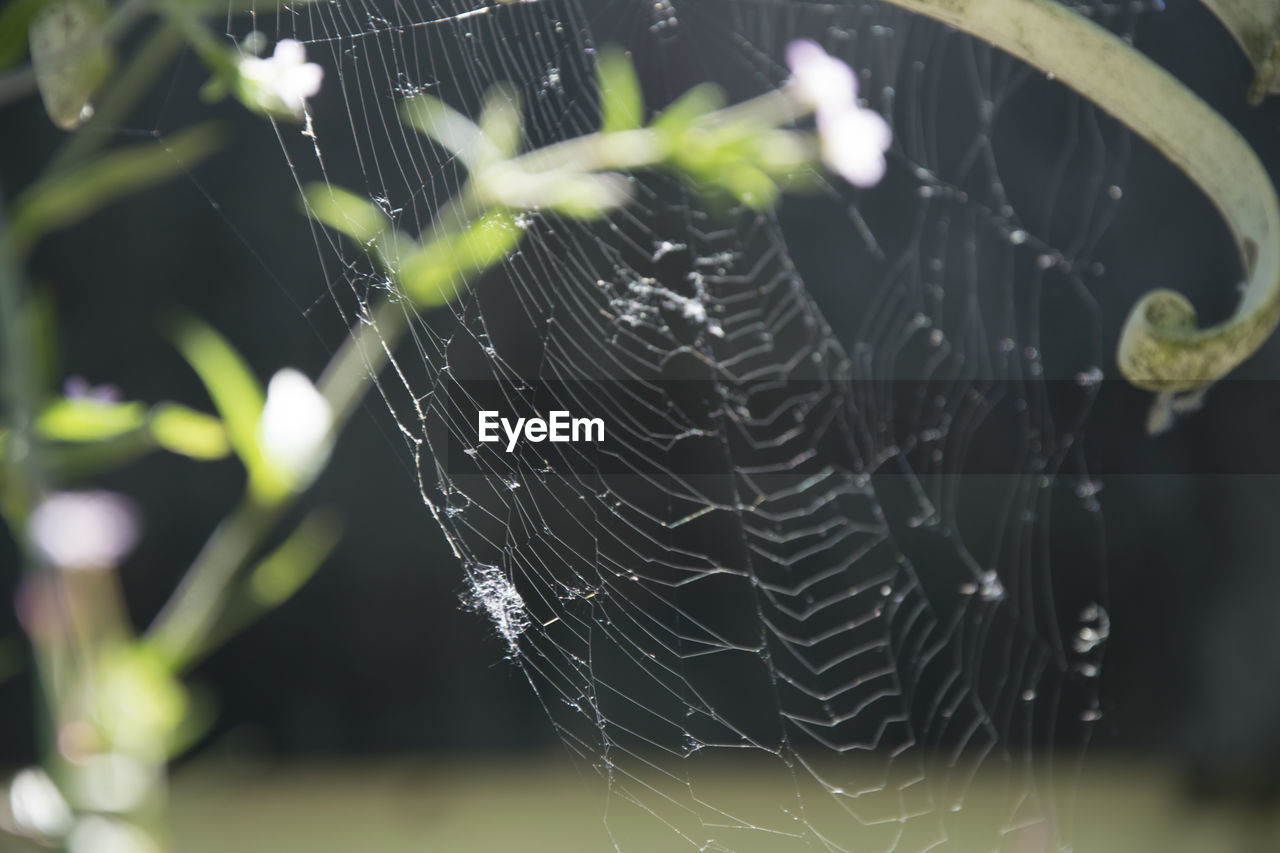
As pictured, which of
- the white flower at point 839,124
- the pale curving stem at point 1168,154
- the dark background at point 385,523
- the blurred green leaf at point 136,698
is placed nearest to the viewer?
the pale curving stem at point 1168,154

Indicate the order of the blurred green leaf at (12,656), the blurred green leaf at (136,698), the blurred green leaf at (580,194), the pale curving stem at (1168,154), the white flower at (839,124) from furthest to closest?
the blurred green leaf at (12,656), the white flower at (839,124), the blurred green leaf at (580,194), the blurred green leaf at (136,698), the pale curving stem at (1168,154)

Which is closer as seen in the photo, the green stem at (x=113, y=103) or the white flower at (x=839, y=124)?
the green stem at (x=113, y=103)

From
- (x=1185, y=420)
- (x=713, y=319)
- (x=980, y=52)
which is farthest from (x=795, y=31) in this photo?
(x=1185, y=420)

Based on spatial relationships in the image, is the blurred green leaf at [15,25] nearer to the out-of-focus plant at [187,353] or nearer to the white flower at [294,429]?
the out-of-focus plant at [187,353]

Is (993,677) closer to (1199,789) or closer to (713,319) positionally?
(1199,789)

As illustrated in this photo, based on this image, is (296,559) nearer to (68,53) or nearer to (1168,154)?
(68,53)

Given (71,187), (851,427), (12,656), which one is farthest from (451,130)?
(12,656)

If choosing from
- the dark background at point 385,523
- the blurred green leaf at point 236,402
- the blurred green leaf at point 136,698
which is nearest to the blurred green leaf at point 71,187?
the blurred green leaf at point 236,402
